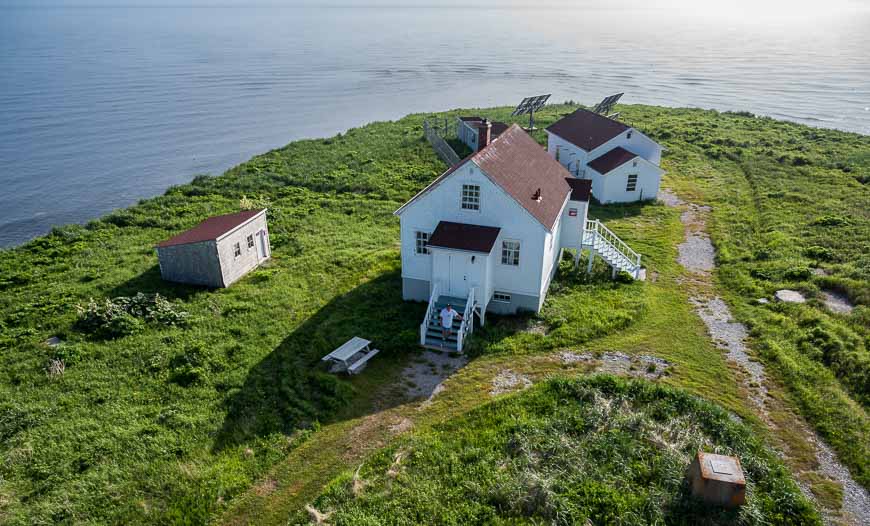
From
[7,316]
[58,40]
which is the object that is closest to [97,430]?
[7,316]

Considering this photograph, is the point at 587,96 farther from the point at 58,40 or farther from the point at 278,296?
the point at 58,40

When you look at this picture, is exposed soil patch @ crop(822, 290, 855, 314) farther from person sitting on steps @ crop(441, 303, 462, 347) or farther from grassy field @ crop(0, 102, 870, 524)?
person sitting on steps @ crop(441, 303, 462, 347)

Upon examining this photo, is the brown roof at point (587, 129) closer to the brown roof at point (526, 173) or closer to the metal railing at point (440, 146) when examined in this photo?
the metal railing at point (440, 146)

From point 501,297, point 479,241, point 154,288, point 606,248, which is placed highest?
point 479,241

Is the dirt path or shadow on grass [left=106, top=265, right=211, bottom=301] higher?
the dirt path

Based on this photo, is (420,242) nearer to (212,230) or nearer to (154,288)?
(212,230)

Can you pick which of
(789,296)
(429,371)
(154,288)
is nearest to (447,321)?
(429,371)

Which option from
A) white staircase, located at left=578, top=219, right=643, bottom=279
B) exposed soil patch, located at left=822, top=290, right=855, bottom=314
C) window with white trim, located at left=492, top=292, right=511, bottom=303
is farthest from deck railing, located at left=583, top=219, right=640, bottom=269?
exposed soil patch, located at left=822, top=290, right=855, bottom=314
